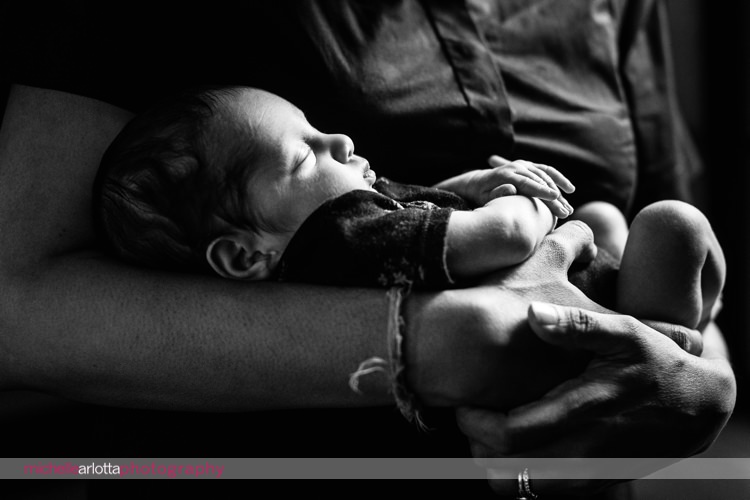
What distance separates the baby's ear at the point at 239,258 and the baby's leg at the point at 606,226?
21.1 inches

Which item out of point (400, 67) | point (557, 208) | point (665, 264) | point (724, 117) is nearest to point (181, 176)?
point (400, 67)

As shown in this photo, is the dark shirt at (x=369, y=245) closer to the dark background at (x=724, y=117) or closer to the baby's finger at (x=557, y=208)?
the baby's finger at (x=557, y=208)

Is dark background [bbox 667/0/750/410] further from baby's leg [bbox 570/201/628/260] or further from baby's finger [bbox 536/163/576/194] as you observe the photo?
baby's finger [bbox 536/163/576/194]

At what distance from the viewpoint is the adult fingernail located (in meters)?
0.74

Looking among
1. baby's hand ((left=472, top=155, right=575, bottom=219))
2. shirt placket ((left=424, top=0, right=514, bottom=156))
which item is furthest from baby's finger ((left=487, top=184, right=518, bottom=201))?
shirt placket ((left=424, top=0, right=514, bottom=156))

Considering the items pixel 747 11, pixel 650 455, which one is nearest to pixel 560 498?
pixel 650 455

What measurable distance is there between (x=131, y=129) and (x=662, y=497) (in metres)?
0.98

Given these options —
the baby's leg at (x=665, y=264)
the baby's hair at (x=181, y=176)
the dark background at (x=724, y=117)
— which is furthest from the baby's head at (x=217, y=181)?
the dark background at (x=724, y=117)

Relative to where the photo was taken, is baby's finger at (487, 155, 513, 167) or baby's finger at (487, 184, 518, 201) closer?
baby's finger at (487, 184, 518, 201)

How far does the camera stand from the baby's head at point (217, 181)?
0.82 meters

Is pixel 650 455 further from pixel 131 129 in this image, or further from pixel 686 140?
pixel 686 140

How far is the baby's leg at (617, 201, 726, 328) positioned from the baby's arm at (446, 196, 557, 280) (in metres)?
0.18

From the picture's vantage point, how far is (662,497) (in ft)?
3.55

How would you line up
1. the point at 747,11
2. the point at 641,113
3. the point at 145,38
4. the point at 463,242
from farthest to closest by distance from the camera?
the point at 747,11 < the point at 641,113 < the point at 145,38 < the point at 463,242
